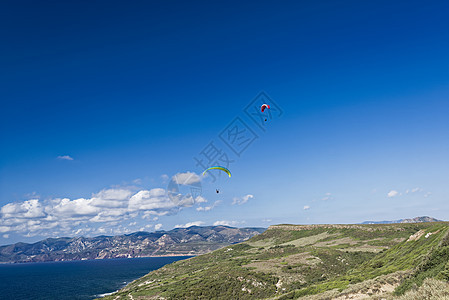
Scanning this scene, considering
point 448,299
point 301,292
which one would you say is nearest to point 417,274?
point 448,299

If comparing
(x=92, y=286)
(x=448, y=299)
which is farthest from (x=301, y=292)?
(x=92, y=286)

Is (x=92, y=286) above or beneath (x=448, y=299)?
beneath

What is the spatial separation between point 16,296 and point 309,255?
191006mm

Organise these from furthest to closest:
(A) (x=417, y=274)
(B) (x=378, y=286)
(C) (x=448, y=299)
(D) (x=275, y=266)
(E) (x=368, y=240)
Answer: (E) (x=368, y=240) → (D) (x=275, y=266) → (B) (x=378, y=286) → (A) (x=417, y=274) → (C) (x=448, y=299)

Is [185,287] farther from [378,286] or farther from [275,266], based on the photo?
[378,286]

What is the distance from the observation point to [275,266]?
340ft

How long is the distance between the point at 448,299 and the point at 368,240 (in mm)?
147463

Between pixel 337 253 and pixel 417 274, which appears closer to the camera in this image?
pixel 417 274

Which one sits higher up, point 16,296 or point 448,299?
point 448,299

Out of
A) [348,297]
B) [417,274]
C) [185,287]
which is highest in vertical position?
[417,274]

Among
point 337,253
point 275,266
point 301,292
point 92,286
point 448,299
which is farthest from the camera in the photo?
point 92,286

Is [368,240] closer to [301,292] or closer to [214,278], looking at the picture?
[214,278]

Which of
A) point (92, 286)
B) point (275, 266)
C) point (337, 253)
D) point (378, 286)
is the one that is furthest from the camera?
point (92, 286)

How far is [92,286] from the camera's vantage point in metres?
187
